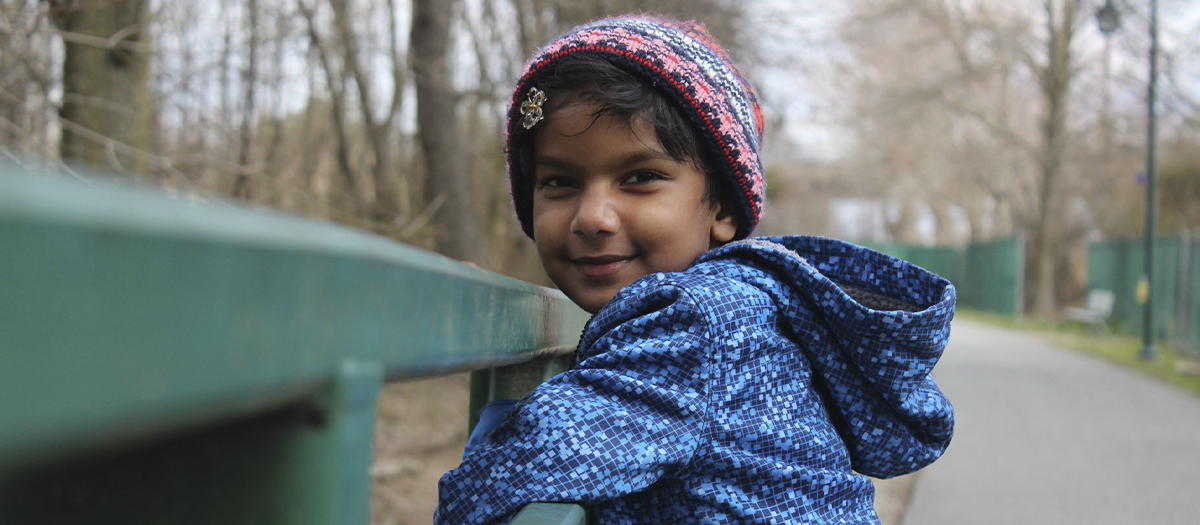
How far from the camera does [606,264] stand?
5.86 feet

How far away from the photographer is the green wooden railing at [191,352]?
305 mm

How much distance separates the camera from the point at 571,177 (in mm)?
1824

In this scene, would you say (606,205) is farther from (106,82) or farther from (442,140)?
(442,140)

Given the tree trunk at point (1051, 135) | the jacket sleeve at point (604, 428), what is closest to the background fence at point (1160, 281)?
the tree trunk at point (1051, 135)

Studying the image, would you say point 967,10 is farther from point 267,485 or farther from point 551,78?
point 267,485

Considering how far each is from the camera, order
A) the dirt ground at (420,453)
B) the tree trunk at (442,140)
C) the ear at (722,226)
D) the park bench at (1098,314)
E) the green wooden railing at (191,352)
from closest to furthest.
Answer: the green wooden railing at (191,352) < the ear at (722,226) < the dirt ground at (420,453) < the tree trunk at (442,140) < the park bench at (1098,314)

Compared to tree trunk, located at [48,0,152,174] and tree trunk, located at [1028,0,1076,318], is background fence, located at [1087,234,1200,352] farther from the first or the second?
tree trunk, located at [48,0,152,174]

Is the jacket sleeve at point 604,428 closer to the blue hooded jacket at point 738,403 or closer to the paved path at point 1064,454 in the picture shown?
the blue hooded jacket at point 738,403

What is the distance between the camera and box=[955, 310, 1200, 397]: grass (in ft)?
33.7

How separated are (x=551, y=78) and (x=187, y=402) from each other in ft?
5.00

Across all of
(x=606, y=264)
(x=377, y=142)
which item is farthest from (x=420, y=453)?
(x=606, y=264)

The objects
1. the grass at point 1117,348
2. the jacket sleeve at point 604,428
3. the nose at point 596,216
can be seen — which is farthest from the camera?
the grass at point 1117,348

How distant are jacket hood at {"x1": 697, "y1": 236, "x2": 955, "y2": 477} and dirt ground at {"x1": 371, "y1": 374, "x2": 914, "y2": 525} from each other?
2572 mm

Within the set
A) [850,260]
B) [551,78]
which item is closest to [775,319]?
[850,260]
